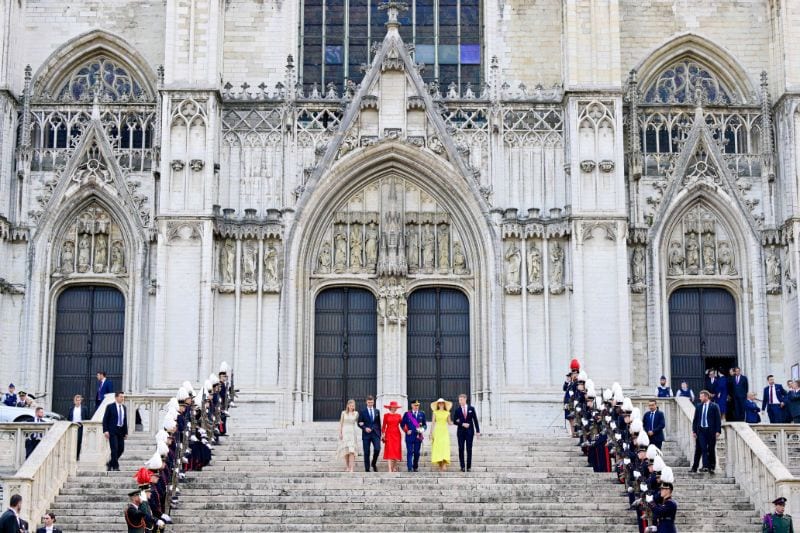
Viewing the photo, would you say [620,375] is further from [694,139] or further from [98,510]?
[98,510]

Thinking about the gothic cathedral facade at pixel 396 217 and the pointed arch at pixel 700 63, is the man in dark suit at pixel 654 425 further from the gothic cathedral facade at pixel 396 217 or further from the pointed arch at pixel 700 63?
the pointed arch at pixel 700 63

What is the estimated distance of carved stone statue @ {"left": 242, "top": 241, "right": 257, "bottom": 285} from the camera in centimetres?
3459

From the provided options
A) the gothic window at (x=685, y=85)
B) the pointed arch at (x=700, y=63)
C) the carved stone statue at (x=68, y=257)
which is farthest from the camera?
the gothic window at (x=685, y=85)

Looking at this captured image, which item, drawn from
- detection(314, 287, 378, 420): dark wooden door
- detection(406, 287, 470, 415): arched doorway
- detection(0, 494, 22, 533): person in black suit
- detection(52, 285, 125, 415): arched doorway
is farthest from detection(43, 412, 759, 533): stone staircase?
detection(52, 285, 125, 415): arched doorway

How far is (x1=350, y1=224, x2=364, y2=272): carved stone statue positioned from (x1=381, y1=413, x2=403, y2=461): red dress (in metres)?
8.01

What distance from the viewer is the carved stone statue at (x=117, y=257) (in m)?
35.5

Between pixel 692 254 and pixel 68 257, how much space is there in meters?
14.9

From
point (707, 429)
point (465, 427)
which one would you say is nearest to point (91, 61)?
point (465, 427)

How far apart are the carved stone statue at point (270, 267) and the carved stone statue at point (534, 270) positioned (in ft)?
19.2

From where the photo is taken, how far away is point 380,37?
37.1 metres

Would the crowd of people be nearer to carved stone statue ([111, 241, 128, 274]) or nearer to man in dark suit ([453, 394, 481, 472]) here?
man in dark suit ([453, 394, 481, 472])

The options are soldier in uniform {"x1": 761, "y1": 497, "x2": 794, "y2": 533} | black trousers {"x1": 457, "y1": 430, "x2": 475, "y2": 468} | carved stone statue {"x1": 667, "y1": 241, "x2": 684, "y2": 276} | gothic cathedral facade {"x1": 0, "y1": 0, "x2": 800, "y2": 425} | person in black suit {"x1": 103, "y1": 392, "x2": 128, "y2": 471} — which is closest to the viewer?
soldier in uniform {"x1": 761, "y1": 497, "x2": 794, "y2": 533}

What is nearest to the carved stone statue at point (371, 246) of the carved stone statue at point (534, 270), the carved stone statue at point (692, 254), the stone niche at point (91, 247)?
the carved stone statue at point (534, 270)

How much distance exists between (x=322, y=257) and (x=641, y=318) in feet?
25.1
